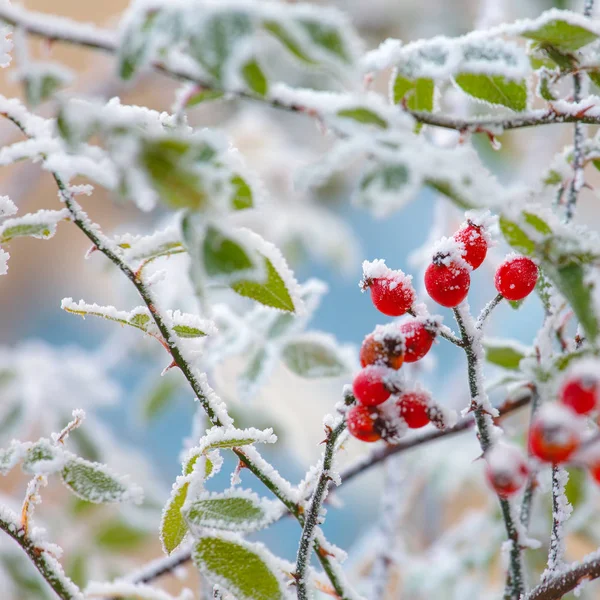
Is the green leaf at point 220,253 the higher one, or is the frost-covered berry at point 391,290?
the frost-covered berry at point 391,290

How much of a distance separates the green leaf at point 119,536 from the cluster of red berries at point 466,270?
29.0 inches

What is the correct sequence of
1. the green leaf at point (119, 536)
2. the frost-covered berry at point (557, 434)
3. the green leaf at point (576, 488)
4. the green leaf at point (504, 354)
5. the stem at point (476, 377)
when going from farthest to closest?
the green leaf at point (119, 536) → the green leaf at point (576, 488) → the green leaf at point (504, 354) → the stem at point (476, 377) → the frost-covered berry at point (557, 434)

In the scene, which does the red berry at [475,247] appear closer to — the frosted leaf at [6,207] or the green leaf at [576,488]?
the frosted leaf at [6,207]

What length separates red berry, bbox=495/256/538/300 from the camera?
0.34 m

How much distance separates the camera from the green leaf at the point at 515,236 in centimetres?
26

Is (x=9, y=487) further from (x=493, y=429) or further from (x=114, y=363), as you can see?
(x=493, y=429)

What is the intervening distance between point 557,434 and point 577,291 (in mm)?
64

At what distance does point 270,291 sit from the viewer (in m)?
0.33

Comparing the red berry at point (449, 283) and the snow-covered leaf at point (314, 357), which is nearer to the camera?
the red berry at point (449, 283)

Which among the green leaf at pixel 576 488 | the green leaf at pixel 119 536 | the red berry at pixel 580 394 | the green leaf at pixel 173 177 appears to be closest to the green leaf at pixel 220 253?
the green leaf at pixel 173 177

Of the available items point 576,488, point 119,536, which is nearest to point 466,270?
point 576,488

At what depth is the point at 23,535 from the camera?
0.34 m

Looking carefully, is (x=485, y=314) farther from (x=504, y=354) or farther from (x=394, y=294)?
(x=504, y=354)

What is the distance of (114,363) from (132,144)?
1.03m
